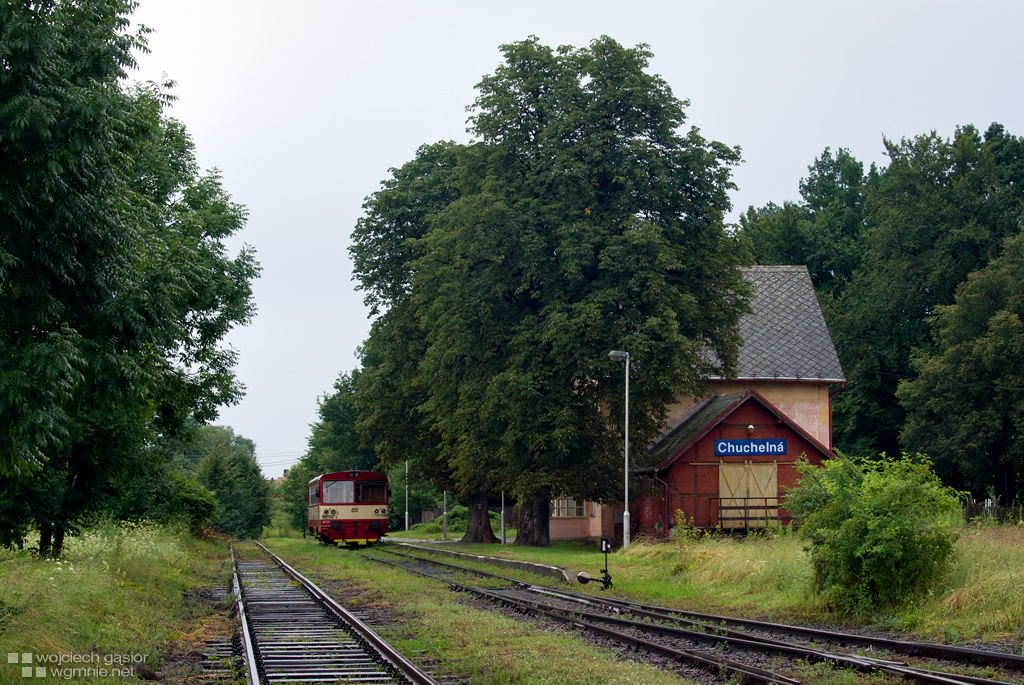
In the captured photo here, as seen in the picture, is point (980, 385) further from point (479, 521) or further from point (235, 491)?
point (235, 491)

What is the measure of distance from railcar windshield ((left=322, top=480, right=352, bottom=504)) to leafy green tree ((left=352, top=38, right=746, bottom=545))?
928 centimetres

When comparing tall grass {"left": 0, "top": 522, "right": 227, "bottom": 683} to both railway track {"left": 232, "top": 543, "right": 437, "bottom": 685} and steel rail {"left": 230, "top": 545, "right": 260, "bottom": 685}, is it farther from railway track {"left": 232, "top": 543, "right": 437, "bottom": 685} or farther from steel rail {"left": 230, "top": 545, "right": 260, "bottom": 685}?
railway track {"left": 232, "top": 543, "right": 437, "bottom": 685}

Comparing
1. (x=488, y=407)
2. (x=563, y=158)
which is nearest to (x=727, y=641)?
(x=488, y=407)

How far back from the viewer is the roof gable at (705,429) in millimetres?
32062

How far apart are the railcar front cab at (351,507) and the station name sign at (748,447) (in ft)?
50.5

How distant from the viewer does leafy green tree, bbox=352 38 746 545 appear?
28391mm

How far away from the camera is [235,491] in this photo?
225 feet

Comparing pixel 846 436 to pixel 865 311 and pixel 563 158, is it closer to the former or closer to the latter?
pixel 865 311

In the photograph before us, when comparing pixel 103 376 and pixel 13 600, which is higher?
pixel 103 376

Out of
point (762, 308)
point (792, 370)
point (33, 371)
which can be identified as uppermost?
point (762, 308)

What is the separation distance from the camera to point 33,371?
1068cm

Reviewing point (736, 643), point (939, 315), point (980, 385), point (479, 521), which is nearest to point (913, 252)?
point (939, 315)

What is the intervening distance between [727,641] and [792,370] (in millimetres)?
29947

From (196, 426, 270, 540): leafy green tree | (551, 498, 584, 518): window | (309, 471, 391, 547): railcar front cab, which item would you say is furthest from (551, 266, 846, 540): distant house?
(196, 426, 270, 540): leafy green tree
